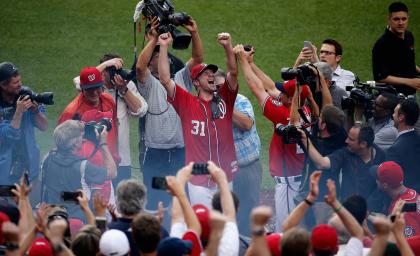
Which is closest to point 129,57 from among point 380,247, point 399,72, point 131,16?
point 131,16

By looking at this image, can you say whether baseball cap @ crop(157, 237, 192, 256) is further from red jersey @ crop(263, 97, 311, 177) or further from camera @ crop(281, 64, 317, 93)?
red jersey @ crop(263, 97, 311, 177)

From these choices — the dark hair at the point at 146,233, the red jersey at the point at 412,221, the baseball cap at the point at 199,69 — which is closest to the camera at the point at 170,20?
the baseball cap at the point at 199,69

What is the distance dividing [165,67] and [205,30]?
5530mm

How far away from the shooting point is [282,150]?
8969 millimetres

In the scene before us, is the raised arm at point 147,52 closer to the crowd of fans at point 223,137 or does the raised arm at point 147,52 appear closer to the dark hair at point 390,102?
the crowd of fans at point 223,137

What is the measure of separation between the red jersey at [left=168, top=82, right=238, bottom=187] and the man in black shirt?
238 centimetres

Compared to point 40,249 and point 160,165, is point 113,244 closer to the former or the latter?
point 40,249

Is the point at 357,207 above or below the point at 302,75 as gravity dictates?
below

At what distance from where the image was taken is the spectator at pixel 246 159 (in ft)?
30.2

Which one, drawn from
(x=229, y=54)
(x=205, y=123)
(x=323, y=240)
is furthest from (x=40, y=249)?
(x=229, y=54)

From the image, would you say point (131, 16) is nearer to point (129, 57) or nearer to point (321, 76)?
point (129, 57)

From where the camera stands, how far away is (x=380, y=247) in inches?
229

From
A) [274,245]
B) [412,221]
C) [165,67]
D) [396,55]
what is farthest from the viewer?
[396,55]

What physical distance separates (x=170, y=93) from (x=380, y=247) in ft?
10.8
